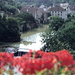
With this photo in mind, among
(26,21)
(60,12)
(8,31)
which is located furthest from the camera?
(60,12)

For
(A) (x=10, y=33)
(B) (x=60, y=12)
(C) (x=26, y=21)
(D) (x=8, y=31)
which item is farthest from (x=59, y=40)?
(B) (x=60, y=12)

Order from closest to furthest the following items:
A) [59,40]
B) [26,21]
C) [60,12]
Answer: [59,40]
[26,21]
[60,12]

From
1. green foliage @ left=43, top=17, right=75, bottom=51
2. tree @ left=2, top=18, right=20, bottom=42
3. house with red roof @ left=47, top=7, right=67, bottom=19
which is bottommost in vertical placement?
house with red roof @ left=47, top=7, right=67, bottom=19

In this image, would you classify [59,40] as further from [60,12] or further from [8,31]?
[60,12]

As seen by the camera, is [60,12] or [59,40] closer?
[59,40]

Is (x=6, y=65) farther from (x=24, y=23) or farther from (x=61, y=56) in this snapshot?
(x=24, y=23)

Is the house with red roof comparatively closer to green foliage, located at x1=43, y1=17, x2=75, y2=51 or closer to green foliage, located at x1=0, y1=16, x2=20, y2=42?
green foliage, located at x1=0, y1=16, x2=20, y2=42

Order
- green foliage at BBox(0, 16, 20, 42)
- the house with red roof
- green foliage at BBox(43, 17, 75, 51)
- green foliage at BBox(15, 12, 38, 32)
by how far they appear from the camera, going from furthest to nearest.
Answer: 1. the house with red roof
2. green foliage at BBox(15, 12, 38, 32)
3. green foliage at BBox(0, 16, 20, 42)
4. green foliage at BBox(43, 17, 75, 51)

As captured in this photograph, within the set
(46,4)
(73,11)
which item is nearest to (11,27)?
(73,11)

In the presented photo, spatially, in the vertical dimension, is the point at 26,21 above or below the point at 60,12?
above

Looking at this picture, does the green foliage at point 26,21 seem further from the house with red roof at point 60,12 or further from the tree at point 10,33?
the house with red roof at point 60,12

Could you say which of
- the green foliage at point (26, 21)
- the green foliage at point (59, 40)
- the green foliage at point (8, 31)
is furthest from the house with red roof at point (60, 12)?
the green foliage at point (59, 40)

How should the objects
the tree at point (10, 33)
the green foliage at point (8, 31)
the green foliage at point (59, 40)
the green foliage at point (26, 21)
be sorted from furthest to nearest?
the green foliage at point (26, 21) < the tree at point (10, 33) < the green foliage at point (8, 31) < the green foliage at point (59, 40)

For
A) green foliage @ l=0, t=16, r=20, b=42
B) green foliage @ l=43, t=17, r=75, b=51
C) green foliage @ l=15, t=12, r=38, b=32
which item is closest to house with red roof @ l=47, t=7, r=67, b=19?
green foliage @ l=15, t=12, r=38, b=32
